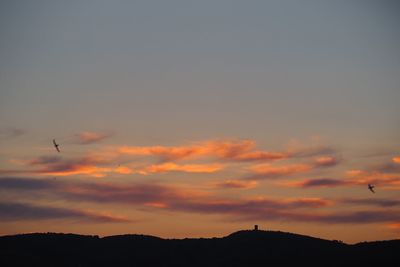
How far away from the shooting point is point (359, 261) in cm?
12794

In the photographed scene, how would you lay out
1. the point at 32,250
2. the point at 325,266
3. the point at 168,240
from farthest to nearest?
the point at 168,240, the point at 32,250, the point at 325,266

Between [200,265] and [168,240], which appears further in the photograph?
[168,240]

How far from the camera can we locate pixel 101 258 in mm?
137750

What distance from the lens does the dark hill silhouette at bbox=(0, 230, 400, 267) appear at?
12975 cm

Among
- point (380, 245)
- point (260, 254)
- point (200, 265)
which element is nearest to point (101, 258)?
point (200, 265)

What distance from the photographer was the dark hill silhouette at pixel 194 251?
129750mm

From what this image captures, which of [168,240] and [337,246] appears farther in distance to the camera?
[168,240]

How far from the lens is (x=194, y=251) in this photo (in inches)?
5571

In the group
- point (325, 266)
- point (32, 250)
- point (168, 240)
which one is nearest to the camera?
point (325, 266)

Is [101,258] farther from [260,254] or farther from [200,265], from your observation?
[260,254]

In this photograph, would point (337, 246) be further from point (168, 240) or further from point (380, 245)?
point (168, 240)

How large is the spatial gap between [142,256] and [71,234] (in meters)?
14.1

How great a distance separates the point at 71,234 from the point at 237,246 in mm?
29556

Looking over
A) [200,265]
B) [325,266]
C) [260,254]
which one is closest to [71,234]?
[200,265]
